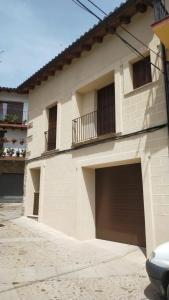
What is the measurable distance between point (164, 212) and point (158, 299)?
2.14 meters

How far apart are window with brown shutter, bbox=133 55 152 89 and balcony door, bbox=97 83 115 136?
1.28 meters

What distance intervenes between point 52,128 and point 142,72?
505cm

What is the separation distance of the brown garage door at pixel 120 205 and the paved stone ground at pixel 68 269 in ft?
1.24

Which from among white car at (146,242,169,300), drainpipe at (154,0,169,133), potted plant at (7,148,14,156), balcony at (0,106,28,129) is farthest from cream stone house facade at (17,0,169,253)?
balcony at (0,106,28,129)

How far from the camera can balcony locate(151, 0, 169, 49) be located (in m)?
5.63

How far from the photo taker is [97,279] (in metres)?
5.29

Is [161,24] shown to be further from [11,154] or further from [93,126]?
[11,154]

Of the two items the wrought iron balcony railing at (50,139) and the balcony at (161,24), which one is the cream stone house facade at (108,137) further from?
the balcony at (161,24)

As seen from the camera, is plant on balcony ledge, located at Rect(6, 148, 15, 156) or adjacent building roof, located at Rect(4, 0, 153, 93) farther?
plant on balcony ledge, located at Rect(6, 148, 15, 156)

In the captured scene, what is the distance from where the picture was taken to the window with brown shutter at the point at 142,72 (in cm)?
755

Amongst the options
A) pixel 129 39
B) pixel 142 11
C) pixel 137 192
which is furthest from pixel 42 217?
pixel 142 11

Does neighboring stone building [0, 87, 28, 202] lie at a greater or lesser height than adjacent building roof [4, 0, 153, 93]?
lesser

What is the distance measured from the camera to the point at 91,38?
8930 millimetres

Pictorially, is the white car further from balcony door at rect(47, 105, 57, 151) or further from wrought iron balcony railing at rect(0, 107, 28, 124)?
wrought iron balcony railing at rect(0, 107, 28, 124)
